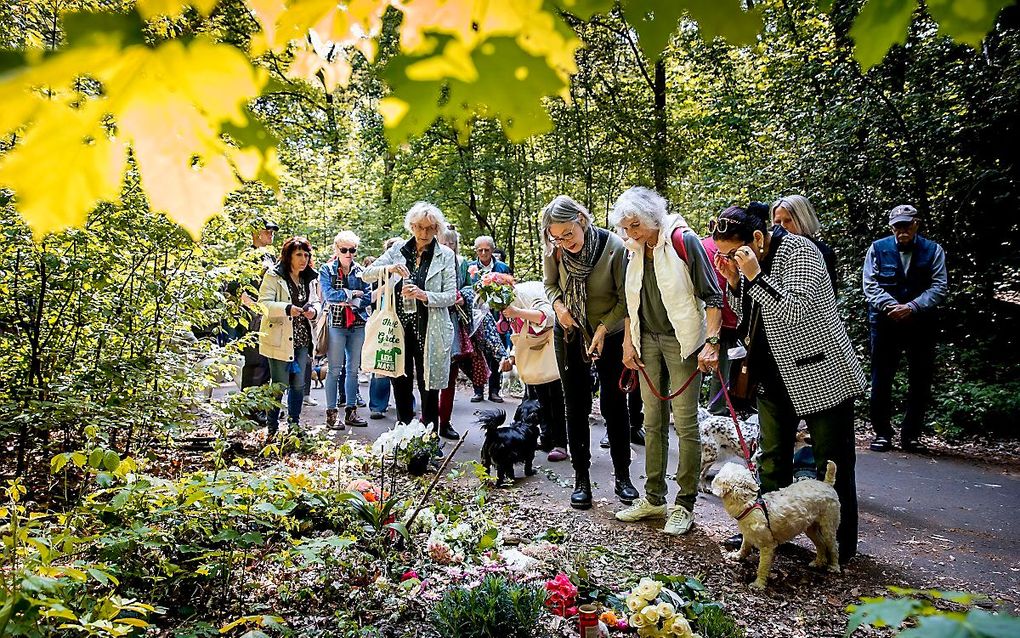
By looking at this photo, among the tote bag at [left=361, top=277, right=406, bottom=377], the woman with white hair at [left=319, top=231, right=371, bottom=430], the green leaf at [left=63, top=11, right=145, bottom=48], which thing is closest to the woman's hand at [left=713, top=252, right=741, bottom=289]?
the tote bag at [left=361, top=277, right=406, bottom=377]

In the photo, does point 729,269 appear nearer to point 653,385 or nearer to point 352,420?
point 653,385

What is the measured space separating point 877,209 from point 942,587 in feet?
20.2

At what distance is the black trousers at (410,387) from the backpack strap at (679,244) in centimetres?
231

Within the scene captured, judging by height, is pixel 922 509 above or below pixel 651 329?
below

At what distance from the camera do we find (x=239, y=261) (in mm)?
4387

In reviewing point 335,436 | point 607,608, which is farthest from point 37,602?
point 335,436

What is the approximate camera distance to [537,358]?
5504 millimetres

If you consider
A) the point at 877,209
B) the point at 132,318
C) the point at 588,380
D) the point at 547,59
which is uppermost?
the point at 877,209

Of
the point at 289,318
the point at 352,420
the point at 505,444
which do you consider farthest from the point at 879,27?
the point at 352,420

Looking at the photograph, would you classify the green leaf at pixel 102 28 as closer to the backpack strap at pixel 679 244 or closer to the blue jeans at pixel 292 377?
the backpack strap at pixel 679 244

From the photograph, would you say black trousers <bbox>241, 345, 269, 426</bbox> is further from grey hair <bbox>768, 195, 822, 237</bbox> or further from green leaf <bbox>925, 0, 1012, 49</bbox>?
green leaf <bbox>925, 0, 1012, 49</bbox>

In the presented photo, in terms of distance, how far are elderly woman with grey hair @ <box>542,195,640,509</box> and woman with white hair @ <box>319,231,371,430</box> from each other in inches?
112

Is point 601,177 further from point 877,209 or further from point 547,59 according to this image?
point 547,59

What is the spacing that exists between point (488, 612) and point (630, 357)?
195cm
